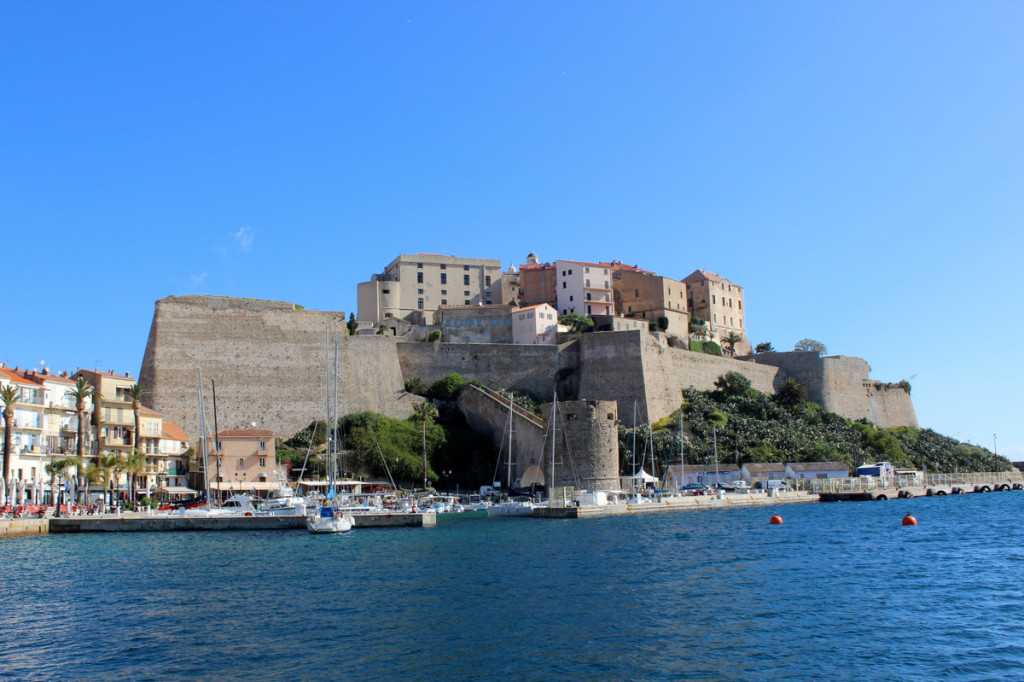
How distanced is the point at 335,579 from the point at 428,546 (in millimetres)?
5886

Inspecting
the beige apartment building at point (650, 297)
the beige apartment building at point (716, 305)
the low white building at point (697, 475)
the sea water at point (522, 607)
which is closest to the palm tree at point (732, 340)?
the beige apartment building at point (716, 305)

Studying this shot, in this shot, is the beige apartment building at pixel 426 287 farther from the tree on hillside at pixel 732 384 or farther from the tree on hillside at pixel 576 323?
the tree on hillside at pixel 732 384

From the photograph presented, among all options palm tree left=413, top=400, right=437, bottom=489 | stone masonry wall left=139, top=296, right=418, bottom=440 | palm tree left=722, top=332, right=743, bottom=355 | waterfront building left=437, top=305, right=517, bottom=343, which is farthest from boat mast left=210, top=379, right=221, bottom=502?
palm tree left=722, top=332, right=743, bottom=355

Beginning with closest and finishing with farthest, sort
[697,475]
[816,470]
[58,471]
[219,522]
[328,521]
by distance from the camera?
[328,521] < [219,522] < [58,471] < [697,475] < [816,470]

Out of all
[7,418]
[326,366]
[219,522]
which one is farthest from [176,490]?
[7,418]

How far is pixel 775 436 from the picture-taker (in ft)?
158

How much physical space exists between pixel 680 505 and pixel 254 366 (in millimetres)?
20571

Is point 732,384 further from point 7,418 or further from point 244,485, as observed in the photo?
point 7,418

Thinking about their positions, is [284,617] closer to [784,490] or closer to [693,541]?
[693,541]

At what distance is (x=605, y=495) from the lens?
35.5 metres

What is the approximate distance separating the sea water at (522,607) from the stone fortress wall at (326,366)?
15309 millimetres

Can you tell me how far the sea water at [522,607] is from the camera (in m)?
11.8

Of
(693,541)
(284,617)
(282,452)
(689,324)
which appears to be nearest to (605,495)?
(693,541)

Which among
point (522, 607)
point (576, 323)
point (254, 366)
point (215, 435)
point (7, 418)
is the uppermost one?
point (576, 323)
